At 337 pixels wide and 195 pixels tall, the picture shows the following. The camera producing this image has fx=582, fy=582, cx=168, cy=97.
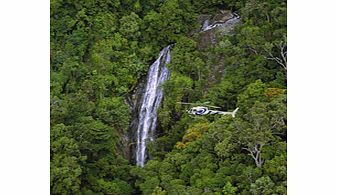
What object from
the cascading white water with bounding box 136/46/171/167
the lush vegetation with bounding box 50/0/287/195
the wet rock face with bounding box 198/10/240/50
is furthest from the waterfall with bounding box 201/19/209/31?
the cascading white water with bounding box 136/46/171/167

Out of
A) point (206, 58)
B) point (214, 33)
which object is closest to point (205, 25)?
point (214, 33)

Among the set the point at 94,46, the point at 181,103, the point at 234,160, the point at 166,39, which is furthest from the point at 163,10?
the point at 234,160

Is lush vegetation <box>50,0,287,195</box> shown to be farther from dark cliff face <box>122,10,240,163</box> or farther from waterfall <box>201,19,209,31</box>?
waterfall <box>201,19,209,31</box>

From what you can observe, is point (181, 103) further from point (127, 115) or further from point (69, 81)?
point (69, 81)

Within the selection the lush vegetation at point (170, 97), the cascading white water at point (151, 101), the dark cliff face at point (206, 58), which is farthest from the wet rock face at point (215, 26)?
the cascading white water at point (151, 101)

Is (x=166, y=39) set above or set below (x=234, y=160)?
above

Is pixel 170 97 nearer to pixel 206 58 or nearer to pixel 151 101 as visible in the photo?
pixel 151 101
